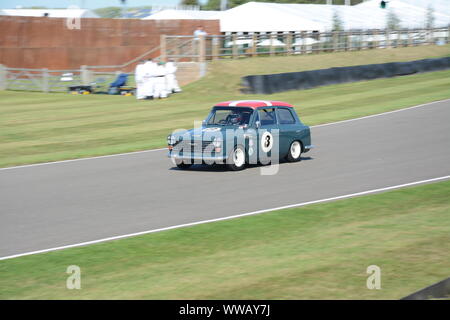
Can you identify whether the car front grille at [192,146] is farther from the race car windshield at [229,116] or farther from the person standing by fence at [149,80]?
the person standing by fence at [149,80]

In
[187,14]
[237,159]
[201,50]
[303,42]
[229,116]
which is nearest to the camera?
[237,159]

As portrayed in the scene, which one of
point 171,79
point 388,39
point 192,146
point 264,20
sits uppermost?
point 264,20

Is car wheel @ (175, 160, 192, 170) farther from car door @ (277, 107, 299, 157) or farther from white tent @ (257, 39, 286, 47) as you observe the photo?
white tent @ (257, 39, 286, 47)

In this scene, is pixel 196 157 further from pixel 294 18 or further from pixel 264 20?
pixel 264 20

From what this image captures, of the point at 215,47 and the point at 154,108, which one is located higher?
the point at 215,47

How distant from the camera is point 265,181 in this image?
42.5ft

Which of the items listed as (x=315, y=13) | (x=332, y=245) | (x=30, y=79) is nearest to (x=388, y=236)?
(x=332, y=245)

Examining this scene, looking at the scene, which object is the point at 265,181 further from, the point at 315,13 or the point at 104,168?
the point at 315,13

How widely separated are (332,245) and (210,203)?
3.09 metres

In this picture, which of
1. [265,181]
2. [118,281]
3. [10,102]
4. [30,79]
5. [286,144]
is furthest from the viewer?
[30,79]

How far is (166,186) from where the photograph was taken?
41.1ft

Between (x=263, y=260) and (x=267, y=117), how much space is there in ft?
23.7

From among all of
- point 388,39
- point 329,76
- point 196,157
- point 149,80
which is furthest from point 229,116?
point 388,39

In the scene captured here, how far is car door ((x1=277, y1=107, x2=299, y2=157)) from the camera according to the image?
14844mm
